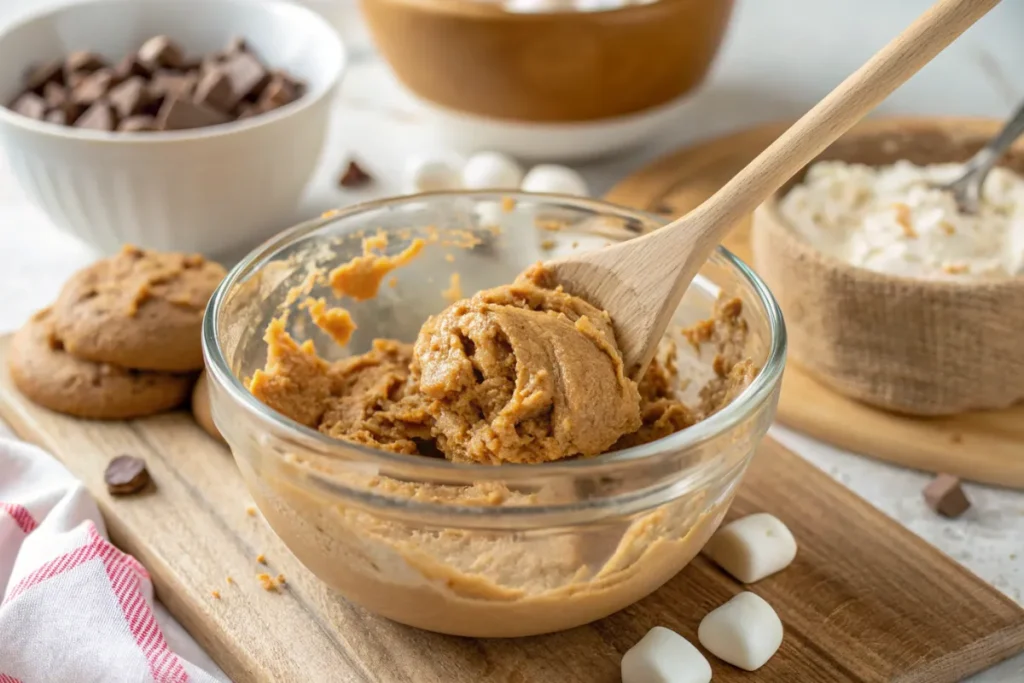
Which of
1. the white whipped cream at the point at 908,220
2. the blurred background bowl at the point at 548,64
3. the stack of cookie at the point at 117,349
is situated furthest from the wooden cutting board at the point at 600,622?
the blurred background bowl at the point at 548,64

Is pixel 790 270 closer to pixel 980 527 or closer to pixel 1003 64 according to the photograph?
pixel 980 527

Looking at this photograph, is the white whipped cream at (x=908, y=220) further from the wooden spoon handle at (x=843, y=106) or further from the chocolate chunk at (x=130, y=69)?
the chocolate chunk at (x=130, y=69)

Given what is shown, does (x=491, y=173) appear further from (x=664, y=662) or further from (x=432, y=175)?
(x=664, y=662)

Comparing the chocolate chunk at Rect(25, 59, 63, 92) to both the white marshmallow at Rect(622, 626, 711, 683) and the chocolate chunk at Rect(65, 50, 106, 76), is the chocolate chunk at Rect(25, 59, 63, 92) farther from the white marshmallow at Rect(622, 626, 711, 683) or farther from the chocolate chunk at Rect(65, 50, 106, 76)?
the white marshmallow at Rect(622, 626, 711, 683)

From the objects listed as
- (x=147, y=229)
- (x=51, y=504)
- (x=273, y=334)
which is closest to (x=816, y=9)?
(x=147, y=229)

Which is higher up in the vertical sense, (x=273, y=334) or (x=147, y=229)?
(x=273, y=334)
